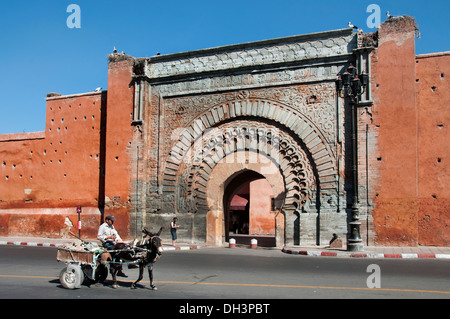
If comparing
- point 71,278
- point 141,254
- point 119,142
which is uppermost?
point 119,142

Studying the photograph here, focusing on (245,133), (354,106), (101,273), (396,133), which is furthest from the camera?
(245,133)

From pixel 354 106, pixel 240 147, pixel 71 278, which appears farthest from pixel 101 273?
pixel 240 147

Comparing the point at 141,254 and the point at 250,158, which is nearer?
the point at 141,254

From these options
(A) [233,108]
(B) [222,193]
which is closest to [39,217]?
(B) [222,193]

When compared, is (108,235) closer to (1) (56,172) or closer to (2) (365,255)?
(2) (365,255)

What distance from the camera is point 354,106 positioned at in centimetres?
1268

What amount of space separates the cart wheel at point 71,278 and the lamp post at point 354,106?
25.0 ft

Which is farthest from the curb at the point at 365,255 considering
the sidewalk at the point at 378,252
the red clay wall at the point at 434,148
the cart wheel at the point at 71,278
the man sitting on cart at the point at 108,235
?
the cart wheel at the point at 71,278

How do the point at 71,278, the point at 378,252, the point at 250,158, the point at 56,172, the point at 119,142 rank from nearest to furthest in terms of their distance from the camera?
the point at 71,278, the point at 378,252, the point at 250,158, the point at 119,142, the point at 56,172

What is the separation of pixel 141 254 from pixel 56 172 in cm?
1295

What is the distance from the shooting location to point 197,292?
19.2ft

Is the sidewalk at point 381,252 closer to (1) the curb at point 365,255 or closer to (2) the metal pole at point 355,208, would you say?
(1) the curb at point 365,255

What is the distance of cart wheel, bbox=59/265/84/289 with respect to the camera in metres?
6.10

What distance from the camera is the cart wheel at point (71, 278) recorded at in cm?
610
